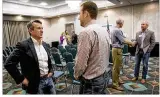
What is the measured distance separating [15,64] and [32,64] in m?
0.19

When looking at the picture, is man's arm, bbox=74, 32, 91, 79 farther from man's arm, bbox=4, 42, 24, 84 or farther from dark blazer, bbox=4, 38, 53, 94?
man's arm, bbox=4, 42, 24, 84

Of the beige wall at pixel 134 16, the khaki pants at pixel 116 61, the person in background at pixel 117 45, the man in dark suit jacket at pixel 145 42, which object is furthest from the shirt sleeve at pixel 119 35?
the beige wall at pixel 134 16

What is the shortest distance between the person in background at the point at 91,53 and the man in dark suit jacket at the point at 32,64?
57 centimetres

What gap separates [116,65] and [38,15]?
31.1 feet

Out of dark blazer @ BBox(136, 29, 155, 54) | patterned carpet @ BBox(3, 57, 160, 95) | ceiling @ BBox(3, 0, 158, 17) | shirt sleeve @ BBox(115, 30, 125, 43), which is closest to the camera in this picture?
shirt sleeve @ BBox(115, 30, 125, 43)

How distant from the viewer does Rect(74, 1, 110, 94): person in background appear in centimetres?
147

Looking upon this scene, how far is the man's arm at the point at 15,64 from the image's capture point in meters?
1.75

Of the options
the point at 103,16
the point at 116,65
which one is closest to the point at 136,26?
the point at 103,16

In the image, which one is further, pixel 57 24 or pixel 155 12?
pixel 57 24

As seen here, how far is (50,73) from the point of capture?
2.07 meters

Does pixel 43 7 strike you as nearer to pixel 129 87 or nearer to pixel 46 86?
pixel 129 87

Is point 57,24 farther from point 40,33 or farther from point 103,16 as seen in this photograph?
point 40,33

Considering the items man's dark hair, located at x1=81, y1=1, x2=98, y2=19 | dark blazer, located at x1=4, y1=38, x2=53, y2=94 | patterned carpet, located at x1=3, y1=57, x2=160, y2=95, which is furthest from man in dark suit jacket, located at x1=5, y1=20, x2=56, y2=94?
patterned carpet, located at x1=3, y1=57, x2=160, y2=95

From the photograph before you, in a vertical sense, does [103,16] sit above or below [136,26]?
above
